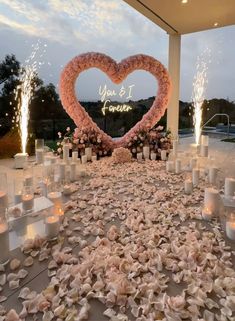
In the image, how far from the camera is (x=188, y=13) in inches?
190

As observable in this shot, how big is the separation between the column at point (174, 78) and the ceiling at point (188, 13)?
1.48 feet

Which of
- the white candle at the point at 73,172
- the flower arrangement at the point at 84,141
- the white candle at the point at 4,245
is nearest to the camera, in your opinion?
the white candle at the point at 4,245

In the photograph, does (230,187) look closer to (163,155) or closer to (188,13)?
(163,155)

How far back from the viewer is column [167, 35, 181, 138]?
242 inches

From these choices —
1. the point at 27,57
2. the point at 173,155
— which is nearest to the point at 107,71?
the point at 27,57

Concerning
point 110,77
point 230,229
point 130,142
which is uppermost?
point 110,77

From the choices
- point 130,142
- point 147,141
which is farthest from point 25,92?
point 147,141

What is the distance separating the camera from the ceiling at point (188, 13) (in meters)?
4.42

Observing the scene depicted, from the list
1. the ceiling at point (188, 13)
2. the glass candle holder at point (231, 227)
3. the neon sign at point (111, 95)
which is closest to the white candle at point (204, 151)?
the neon sign at point (111, 95)

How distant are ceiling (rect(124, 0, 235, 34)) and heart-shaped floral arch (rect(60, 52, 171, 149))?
84cm

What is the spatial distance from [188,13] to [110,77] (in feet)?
6.18

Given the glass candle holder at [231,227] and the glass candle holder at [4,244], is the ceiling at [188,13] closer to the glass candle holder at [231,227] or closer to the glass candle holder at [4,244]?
the glass candle holder at [231,227]

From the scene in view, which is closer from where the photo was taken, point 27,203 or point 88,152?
point 27,203

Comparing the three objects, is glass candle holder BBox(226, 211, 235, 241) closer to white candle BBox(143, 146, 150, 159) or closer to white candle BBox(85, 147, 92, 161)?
white candle BBox(143, 146, 150, 159)
